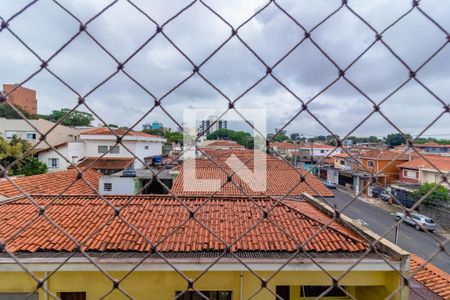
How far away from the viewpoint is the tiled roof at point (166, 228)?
2783 millimetres

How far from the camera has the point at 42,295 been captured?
2.64 m

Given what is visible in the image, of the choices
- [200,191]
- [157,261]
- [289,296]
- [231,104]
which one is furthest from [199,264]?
[200,191]

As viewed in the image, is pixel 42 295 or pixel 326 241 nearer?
pixel 42 295

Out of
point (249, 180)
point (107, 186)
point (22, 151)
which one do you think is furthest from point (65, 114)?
point (22, 151)

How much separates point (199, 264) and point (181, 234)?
597mm

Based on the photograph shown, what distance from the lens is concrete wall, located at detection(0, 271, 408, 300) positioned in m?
2.62

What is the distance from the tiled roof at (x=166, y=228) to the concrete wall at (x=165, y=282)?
0.23 m

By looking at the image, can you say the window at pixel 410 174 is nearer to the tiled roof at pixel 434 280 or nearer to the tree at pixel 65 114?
the tiled roof at pixel 434 280

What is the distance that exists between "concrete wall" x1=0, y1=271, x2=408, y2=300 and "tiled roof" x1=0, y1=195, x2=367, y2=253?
23 centimetres

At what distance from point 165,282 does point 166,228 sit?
65 centimetres

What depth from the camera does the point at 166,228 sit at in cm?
322

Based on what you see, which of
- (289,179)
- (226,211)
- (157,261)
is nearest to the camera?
(157,261)

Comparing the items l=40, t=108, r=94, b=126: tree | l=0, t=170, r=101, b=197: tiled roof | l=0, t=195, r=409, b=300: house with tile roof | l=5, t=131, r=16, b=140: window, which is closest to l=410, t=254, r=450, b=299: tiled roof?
l=0, t=195, r=409, b=300: house with tile roof

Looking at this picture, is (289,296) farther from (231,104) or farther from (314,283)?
(231,104)
